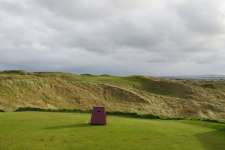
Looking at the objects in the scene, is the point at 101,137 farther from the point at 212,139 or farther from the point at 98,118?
the point at 212,139

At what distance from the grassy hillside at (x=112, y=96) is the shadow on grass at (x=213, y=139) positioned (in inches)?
957

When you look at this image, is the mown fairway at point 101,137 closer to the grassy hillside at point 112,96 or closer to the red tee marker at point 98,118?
the red tee marker at point 98,118

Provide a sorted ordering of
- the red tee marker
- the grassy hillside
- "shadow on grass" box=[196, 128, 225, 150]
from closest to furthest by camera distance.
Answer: "shadow on grass" box=[196, 128, 225, 150], the red tee marker, the grassy hillside

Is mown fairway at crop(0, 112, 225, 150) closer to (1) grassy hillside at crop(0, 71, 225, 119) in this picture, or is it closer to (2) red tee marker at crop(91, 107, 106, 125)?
(2) red tee marker at crop(91, 107, 106, 125)

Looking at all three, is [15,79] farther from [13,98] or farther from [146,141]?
[146,141]

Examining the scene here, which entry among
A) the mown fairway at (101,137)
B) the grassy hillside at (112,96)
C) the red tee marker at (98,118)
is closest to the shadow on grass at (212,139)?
the mown fairway at (101,137)

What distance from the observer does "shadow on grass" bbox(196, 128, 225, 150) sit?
12.8 m

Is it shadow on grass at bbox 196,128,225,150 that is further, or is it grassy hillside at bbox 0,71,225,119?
grassy hillside at bbox 0,71,225,119

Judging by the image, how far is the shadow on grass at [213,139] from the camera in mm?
12847

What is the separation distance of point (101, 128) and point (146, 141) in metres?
3.52

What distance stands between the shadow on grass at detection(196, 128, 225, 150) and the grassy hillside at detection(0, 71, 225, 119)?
2432cm

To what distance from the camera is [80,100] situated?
46.4 metres

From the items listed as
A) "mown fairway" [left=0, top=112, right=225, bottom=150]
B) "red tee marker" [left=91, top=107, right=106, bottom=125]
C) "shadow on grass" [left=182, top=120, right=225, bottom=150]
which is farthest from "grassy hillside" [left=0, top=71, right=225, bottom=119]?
"shadow on grass" [left=182, top=120, right=225, bottom=150]

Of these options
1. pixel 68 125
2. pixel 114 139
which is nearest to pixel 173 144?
pixel 114 139
